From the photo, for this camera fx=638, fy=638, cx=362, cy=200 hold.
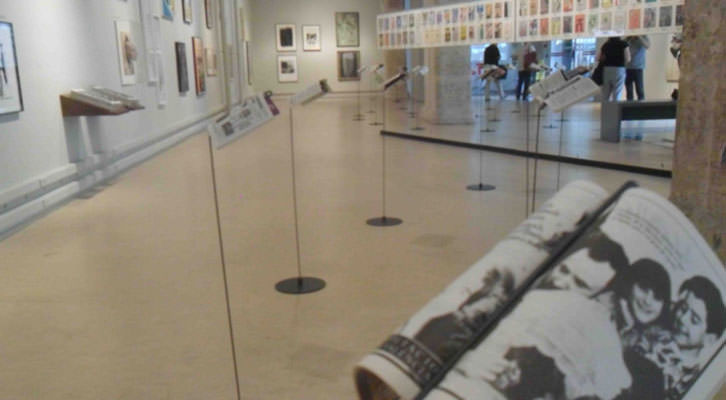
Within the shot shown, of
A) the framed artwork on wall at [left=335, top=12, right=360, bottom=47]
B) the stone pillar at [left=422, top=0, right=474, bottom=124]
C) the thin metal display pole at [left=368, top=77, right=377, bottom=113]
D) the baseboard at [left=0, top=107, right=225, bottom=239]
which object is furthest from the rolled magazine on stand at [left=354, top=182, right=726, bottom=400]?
the framed artwork on wall at [left=335, top=12, right=360, bottom=47]

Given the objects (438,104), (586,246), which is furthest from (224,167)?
(586,246)

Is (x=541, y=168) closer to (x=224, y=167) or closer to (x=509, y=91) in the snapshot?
(x=224, y=167)

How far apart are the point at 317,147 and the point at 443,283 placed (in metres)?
8.58

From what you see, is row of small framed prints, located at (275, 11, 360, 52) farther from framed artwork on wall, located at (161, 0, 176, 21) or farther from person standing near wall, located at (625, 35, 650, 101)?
person standing near wall, located at (625, 35, 650, 101)

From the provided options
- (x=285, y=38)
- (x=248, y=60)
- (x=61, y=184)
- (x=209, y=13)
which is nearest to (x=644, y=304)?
(x=61, y=184)

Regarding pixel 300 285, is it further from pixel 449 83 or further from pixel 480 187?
pixel 449 83

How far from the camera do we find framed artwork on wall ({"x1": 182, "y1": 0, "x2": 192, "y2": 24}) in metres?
15.9

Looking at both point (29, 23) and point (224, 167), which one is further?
point (224, 167)

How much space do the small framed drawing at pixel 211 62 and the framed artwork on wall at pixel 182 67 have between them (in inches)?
129

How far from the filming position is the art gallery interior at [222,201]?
3.81 metres

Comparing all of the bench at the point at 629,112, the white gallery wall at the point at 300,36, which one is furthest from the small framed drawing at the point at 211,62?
the bench at the point at 629,112

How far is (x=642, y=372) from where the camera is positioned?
1056 mm

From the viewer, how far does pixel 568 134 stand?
13406mm

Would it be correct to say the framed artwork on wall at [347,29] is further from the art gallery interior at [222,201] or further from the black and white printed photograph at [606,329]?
the black and white printed photograph at [606,329]
